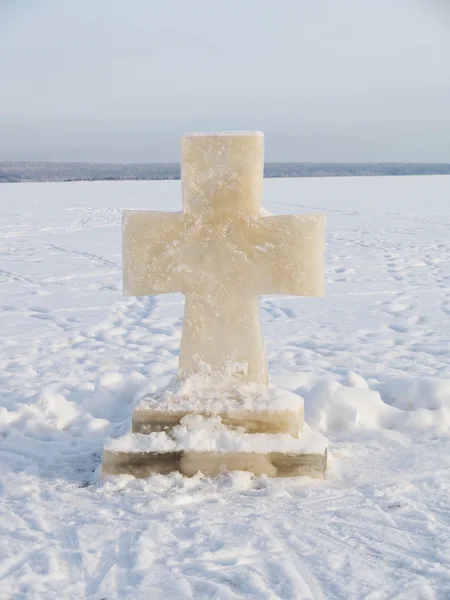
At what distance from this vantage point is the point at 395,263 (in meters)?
10.9

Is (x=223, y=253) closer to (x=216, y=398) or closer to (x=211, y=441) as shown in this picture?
(x=216, y=398)

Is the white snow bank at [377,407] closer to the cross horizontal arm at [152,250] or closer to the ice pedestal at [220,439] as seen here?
the ice pedestal at [220,439]

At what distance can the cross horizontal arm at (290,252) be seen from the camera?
141 inches

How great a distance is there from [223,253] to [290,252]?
296mm

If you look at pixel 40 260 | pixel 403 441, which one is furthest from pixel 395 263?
pixel 403 441

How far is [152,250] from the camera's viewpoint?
12.0 ft

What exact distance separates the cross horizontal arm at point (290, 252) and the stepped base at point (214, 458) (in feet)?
2.27

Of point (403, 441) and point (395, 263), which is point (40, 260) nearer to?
point (395, 263)

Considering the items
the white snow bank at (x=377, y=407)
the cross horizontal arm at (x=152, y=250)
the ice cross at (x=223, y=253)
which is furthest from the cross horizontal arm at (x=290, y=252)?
the white snow bank at (x=377, y=407)

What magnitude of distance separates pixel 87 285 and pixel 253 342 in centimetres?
584

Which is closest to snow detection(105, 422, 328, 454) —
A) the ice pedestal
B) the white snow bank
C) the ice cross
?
the ice pedestal

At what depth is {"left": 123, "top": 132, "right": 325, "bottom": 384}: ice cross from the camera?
3580mm

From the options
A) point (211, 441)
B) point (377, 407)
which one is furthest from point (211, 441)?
point (377, 407)

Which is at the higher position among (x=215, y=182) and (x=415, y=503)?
(x=215, y=182)
